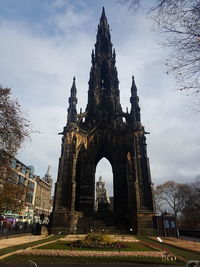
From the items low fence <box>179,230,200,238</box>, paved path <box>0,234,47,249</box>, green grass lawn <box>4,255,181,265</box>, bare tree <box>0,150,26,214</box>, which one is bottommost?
low fence <box>179,230,200,238</box>

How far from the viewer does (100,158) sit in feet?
111

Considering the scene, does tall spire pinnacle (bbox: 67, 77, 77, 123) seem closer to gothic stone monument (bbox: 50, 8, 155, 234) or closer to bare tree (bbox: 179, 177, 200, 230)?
gothic stone monument (bbox: 50, 8, 155, 234)

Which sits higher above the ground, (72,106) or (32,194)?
(72,106)

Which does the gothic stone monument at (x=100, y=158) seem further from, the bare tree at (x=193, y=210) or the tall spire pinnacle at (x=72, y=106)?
the bare tree at (x=193, y=210)

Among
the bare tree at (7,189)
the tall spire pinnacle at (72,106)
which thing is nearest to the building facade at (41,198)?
the tall spire pinnacle at (72,106)

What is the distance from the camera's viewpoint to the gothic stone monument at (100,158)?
938 inches

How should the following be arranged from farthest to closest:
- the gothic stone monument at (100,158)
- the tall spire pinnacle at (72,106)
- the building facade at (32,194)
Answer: the building facade at (32,194) < the tall spire pinnacle at (72,106) < the gothic stone monument at (100,158)

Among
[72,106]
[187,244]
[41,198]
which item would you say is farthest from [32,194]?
[187,244]

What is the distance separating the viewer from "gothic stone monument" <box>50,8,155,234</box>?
23.8m

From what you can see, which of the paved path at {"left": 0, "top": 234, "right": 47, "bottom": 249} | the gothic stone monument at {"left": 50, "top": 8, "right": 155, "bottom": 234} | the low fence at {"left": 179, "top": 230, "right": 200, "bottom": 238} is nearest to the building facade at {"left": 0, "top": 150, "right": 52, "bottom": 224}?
the gothic stone monument at {"left": 50, "top": 8, "right": 155, "bottom": 234}

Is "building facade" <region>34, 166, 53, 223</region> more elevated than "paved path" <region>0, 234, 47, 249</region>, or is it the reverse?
"building facade" <region>34, 166, 53, 223</region>

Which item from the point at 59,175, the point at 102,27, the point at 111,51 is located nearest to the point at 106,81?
the point at 111,51

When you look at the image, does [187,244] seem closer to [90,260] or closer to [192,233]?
[90,260]

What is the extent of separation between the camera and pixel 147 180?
25438 mm
